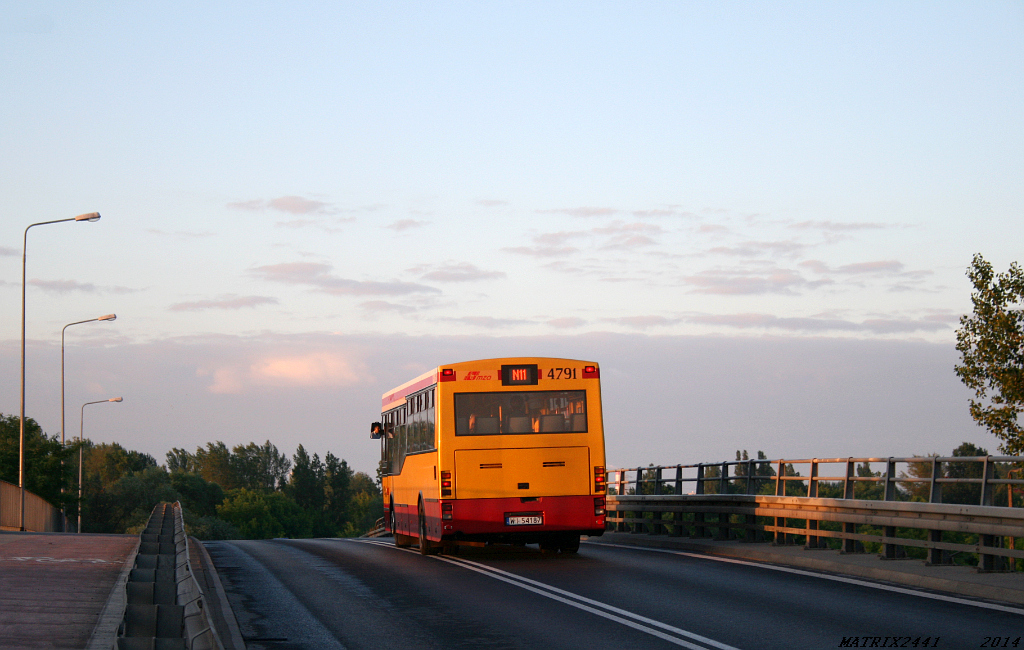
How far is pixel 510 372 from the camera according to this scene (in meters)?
19.5

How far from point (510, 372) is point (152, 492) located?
12260 centimetres

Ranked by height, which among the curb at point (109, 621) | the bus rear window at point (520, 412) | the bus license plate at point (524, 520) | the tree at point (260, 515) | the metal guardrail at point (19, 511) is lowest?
the tree at point (260, 515)

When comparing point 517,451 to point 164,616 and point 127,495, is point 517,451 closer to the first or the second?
point 164,616

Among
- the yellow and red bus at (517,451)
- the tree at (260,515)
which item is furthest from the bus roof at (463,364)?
the tree at (260,515)

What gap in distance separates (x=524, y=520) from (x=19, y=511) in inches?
1180

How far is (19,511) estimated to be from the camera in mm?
42438

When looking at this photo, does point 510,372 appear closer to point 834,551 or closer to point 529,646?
point 834,551

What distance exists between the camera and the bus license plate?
19094 millimetres

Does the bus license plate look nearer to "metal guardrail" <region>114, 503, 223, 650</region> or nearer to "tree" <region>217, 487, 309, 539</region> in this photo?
"metal guardrail" <region>114, 503, 223, 650</region>

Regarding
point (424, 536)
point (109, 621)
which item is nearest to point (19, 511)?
point (424, 536)

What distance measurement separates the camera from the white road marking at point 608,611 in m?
9.78

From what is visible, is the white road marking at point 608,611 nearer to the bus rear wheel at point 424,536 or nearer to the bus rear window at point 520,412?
the bus rear window at point 520,412

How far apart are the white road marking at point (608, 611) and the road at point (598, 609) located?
0.02 meters

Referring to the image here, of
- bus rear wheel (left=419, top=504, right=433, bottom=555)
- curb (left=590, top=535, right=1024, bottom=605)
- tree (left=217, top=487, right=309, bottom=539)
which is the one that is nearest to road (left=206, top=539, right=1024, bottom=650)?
curb (left=590, top=535, right=1024, bottom=605)
